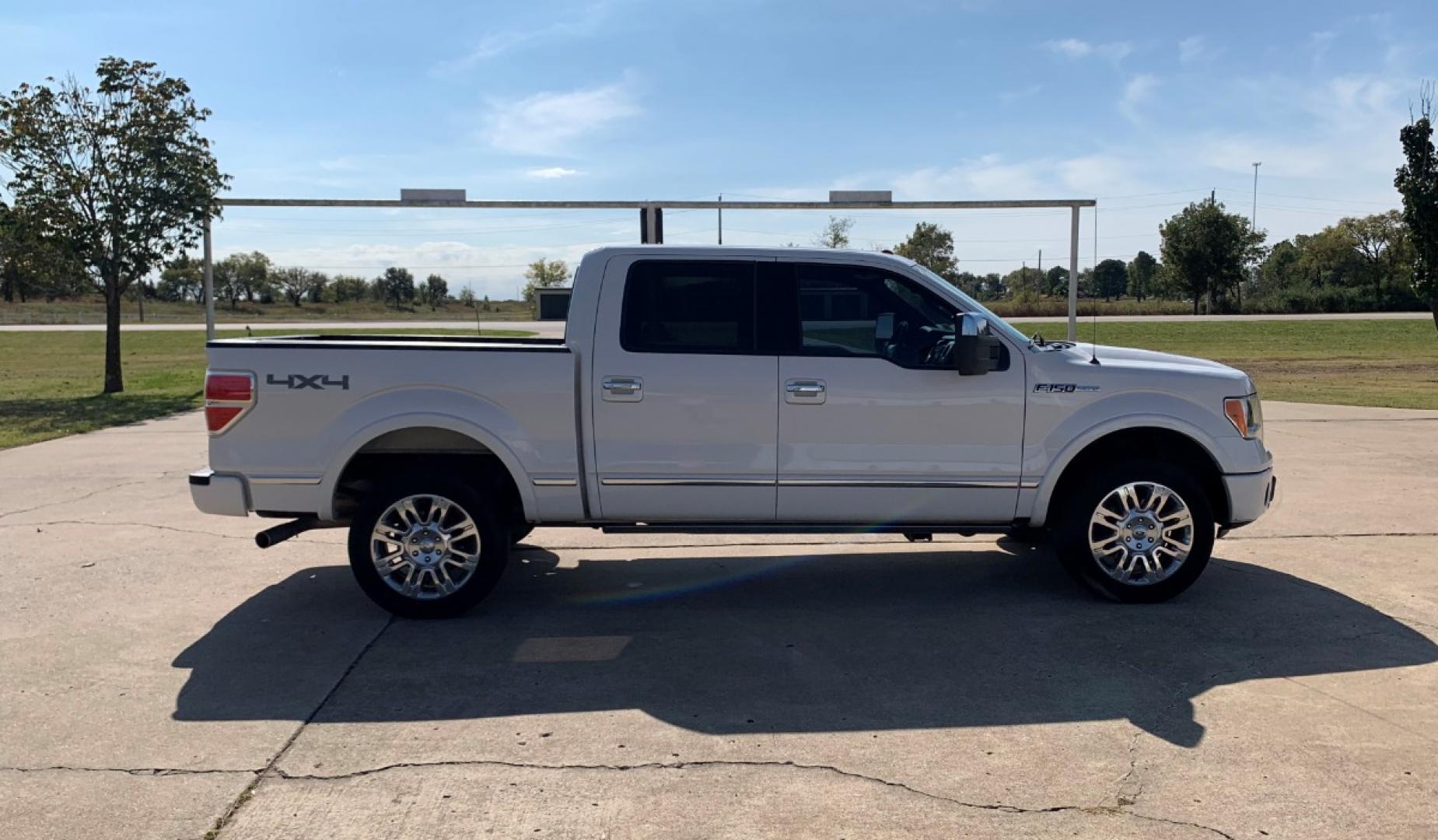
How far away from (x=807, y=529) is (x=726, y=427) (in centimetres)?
74

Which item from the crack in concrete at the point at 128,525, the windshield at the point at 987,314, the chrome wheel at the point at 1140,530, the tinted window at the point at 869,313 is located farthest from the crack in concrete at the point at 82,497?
the chrome wheel at the point at 1140,530

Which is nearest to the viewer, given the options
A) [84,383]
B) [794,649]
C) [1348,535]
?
[794,649]

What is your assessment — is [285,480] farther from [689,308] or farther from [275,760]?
[689,308]

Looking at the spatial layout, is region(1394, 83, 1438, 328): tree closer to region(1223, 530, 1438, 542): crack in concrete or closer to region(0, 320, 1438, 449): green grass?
region(0, 320, 1438, 449): green grass

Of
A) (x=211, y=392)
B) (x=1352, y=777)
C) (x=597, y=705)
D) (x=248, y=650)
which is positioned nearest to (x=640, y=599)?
(x=597, y=705)

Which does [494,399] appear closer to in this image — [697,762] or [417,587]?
[417,587]

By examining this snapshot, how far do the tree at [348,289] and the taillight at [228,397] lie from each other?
8377 centimetres

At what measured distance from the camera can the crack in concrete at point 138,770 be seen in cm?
387

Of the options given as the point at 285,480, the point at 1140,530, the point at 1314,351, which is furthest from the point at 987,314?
the point at 1314,351

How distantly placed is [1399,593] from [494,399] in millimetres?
5182

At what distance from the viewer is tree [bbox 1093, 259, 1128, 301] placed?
81562mm

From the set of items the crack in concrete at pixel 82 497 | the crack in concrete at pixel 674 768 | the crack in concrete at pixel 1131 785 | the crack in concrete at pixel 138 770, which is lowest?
the crack in concrete at pixel 138 770

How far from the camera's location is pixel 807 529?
5.85m

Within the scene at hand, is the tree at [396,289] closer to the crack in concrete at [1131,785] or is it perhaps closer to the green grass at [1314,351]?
the green grass at [1314,351]
